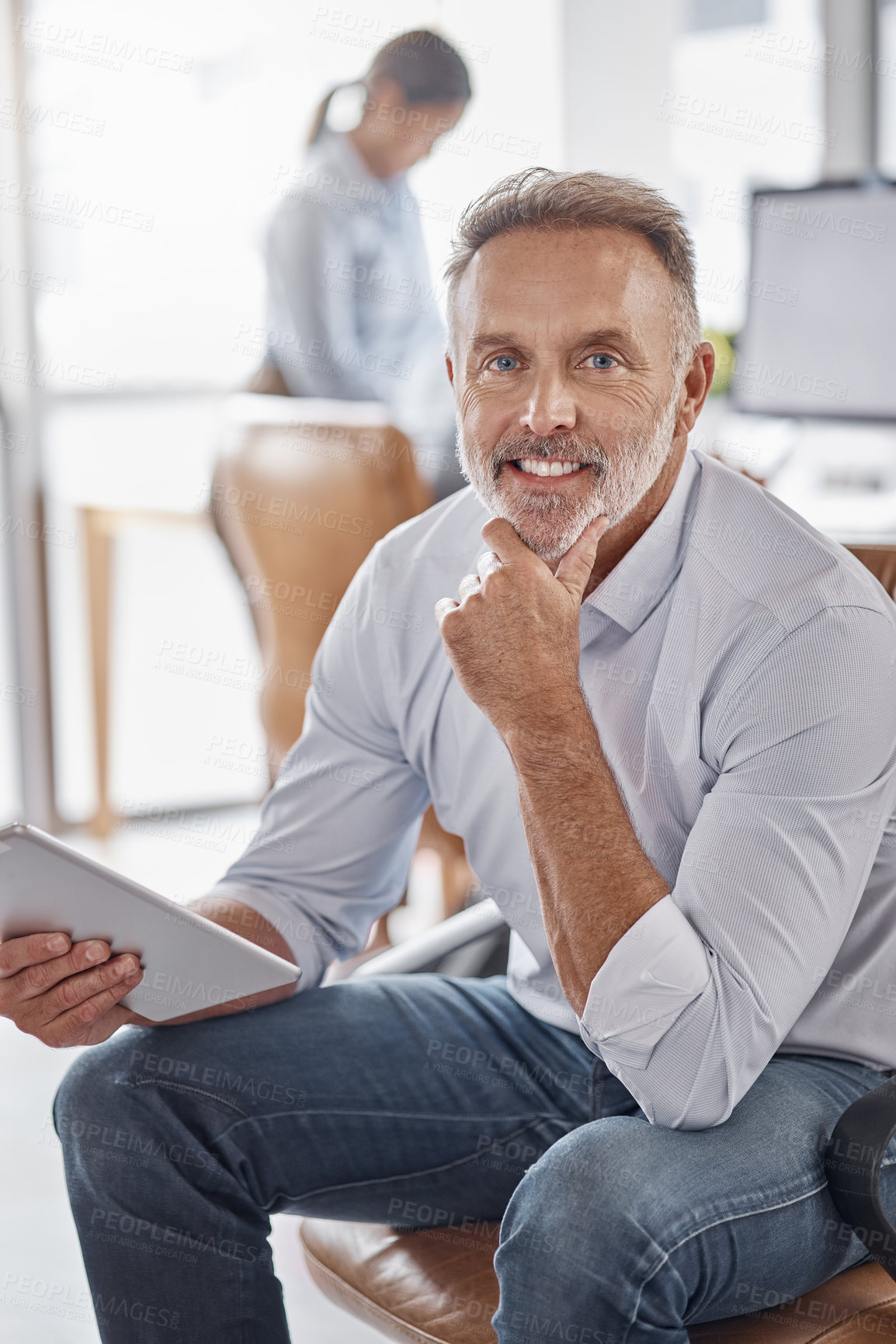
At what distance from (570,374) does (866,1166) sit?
0.69 metres

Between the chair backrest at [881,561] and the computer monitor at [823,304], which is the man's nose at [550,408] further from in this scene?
the computer monitor at [823,304]

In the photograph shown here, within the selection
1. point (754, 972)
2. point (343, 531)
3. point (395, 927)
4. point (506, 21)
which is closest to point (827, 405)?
point (343, 531)

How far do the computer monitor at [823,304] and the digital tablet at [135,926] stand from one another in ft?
5.73

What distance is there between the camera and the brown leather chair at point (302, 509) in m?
2.11

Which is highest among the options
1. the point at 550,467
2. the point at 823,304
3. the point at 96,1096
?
the point at 823,304

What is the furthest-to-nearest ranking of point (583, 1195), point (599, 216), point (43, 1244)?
point (43, 1244)
point (599, 216)
point (583, 1195)

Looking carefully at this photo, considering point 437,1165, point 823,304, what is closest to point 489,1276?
point 437,1165

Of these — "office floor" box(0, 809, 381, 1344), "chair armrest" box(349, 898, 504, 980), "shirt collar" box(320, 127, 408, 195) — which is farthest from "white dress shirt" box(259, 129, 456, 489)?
"chair armrest" box(349, 898, 504, 980)

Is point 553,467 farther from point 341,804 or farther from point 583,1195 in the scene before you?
point 583,1195

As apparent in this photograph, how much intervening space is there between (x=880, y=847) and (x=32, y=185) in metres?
2.78

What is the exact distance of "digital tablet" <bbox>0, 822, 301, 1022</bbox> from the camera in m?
0.98

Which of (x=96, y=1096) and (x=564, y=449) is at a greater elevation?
(x=564, y=449)

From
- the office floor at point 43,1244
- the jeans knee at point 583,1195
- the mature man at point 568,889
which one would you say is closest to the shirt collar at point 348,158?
the mature man at point 568,889

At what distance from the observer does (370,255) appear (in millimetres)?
3000
